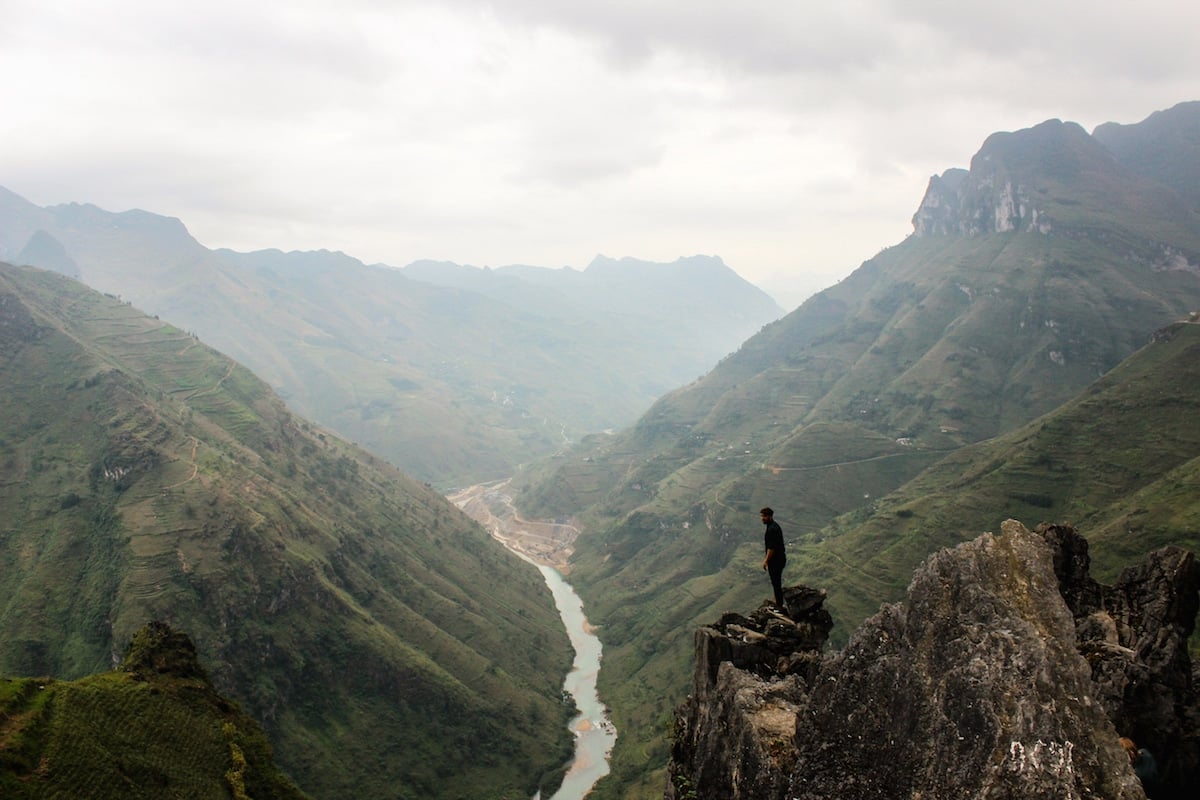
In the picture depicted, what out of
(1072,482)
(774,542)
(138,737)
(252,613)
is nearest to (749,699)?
(774,542)

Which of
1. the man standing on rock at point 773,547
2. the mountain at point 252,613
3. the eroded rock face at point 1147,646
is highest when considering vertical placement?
the man standing on rock at point 773,547

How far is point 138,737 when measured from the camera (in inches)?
2837

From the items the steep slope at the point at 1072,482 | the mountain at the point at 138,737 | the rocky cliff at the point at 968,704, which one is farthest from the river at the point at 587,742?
the rocky cliff at the point at 968,704

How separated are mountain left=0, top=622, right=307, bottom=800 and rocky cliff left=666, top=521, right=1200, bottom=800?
59.8m

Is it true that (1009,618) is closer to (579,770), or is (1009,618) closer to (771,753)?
(771,753)

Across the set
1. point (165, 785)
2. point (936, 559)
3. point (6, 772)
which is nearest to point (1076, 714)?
point (936, 559)

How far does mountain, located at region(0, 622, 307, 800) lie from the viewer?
6191 centimetres

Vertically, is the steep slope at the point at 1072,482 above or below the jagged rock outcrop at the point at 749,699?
below

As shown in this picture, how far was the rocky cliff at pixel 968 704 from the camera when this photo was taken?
734 inches

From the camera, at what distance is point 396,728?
504ft

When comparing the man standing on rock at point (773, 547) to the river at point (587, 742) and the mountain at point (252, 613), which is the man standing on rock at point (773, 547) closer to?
the mountain at point (252, 613)

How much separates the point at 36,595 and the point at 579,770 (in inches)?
4531

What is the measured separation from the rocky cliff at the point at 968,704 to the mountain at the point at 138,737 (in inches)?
2353

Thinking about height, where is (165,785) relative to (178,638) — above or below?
below
